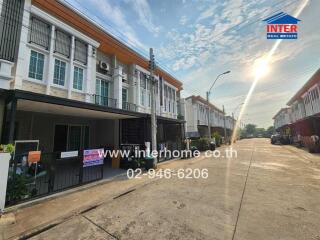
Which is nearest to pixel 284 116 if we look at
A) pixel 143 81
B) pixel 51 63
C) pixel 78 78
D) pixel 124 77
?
pixel 143 81

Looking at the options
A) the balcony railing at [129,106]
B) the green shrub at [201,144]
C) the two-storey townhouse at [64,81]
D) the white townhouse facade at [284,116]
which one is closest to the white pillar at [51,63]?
the two-storey townhouse at [64,81]

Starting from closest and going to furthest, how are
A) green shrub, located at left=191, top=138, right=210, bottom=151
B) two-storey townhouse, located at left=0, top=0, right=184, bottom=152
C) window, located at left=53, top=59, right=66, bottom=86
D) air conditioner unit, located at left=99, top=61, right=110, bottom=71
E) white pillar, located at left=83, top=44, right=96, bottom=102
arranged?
two-storey townhouse, located at left=0, top=0, right=184, bottom=152, window, located at left=53, top=59, right=66, bottom=86, white pillar, located at left=83, top=44, right=96, bottom=102, air conditioner unit, located at left=99, top=61, right=110, bottom=71, green shrub, located at left=191, top=138, right=210, bottom=151

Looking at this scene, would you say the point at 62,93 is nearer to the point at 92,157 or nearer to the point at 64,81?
the point at 64,81

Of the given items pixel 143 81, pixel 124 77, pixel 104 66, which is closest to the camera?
pixel 104 66

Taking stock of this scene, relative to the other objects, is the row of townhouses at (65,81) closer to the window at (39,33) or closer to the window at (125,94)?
the window at (39,33)

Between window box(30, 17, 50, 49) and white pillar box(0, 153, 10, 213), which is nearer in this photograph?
white pillar box(0, 153, 10, 213)

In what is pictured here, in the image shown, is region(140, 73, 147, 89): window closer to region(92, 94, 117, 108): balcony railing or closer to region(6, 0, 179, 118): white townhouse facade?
region(6, 0, 179, 118): white townhouse facade

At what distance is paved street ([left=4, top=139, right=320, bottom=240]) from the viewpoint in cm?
367

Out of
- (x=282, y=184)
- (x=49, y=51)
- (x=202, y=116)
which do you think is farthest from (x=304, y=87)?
(x=49, y=51)

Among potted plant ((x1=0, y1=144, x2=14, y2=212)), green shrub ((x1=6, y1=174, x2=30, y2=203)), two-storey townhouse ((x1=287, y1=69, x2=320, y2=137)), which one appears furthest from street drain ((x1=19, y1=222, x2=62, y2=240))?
two-storey townhouse ((x1=287, y1=69, x2=320, y2=137))

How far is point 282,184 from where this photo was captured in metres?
6.99

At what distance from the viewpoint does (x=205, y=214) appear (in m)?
4.52

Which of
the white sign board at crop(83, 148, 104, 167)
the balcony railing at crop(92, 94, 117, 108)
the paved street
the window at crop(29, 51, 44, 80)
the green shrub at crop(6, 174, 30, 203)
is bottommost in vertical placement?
the paved street

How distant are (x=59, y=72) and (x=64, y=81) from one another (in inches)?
24.8
